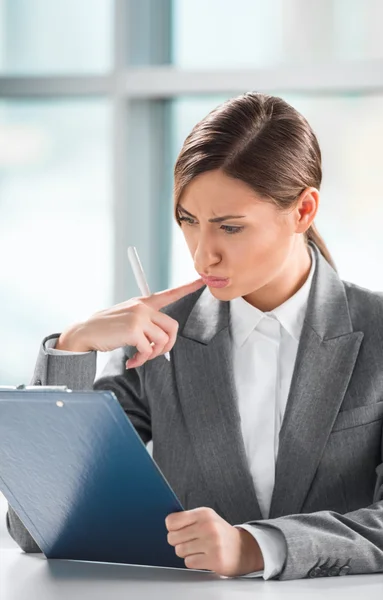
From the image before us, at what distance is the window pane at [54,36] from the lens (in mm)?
3330

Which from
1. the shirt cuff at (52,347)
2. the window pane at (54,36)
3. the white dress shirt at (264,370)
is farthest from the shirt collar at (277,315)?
the window pane at (54,36)

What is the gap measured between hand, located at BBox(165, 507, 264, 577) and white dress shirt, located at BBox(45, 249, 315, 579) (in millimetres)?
367

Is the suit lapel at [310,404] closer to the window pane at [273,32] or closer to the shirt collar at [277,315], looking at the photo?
the shirt collar at [277,315]

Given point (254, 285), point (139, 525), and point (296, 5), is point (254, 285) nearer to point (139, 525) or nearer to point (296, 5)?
point (139, 525)

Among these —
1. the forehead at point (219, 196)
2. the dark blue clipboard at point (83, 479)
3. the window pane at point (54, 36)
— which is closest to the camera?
the dark blue clipboard at point (83, 479)

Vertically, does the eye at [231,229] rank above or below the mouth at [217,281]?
above

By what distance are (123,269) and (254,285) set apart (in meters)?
1.63

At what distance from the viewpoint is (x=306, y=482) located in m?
1.72

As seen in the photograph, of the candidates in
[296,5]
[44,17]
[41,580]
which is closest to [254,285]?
[41,580]

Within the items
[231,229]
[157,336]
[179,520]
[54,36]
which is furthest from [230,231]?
[54,36]

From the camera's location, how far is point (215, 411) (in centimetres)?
176

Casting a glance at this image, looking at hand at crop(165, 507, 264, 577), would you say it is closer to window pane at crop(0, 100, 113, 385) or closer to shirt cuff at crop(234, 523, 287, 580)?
shirt cuff at crop(234, 523, 287, 580)

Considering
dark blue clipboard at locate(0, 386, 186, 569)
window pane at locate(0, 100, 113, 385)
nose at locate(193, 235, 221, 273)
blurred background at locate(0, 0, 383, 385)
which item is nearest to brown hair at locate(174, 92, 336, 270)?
nose at locate(193, 235, 221, 273)

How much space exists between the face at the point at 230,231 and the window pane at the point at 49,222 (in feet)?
5.62
